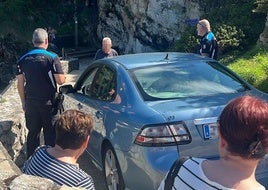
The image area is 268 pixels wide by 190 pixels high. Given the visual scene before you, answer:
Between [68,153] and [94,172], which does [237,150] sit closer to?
[68,153]

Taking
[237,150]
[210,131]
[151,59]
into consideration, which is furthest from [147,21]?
[237,150]

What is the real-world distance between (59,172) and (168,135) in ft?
4.70

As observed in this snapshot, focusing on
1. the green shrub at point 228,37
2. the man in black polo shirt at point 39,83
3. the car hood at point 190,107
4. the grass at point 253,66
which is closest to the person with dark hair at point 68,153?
the car hood at point 190,107

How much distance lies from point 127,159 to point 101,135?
2.52 ft

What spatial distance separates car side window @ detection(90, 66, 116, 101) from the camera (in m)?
5.96

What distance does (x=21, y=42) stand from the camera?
25.1 meters

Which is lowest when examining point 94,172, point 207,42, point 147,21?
point 147,21

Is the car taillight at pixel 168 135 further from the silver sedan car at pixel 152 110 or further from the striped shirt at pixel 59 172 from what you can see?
the striped shirt at pixel 59 172

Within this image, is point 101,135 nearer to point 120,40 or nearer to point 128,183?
point 128,183

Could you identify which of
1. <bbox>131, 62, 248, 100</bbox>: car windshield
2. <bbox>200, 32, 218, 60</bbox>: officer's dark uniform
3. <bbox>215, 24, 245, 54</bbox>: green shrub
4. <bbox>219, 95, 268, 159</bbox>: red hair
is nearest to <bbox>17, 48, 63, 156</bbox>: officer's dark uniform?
<bbox>131, 62, 248, 100</bbox>: car windshield

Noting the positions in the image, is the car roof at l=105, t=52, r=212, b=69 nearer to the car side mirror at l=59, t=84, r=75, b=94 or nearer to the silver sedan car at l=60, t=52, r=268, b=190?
the silver sedan car at l=60, t=52, r=268, b=190

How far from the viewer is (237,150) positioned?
2.33m

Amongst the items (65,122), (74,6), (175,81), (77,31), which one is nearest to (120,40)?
(77,31)

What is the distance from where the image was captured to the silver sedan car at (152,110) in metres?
4.79
